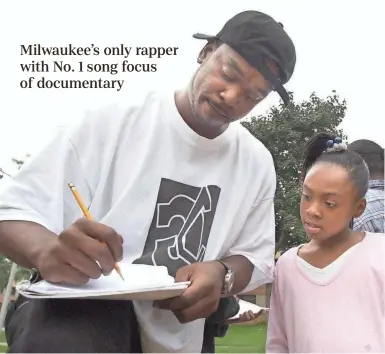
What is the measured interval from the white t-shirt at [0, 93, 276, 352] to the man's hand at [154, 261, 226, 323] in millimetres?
71

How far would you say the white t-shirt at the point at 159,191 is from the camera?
3.67 feet

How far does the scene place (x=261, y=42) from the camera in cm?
124

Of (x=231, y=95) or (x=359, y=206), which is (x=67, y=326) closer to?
(x=231, y=95)

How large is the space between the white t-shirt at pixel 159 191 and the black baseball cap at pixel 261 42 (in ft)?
0.62

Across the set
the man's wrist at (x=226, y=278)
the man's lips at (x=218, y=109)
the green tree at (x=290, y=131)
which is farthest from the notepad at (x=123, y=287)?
the green tree at (x=290, y=131)

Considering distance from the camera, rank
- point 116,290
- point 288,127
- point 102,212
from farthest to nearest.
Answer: point 288,127
point 102,212
point 116,290

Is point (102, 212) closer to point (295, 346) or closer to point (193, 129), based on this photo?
point (193, 129)

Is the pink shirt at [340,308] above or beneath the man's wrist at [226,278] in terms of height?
beneath

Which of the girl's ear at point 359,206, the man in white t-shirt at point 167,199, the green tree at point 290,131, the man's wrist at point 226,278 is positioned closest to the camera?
the man in white t-shirt at point 167,199

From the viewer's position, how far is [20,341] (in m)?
0.96

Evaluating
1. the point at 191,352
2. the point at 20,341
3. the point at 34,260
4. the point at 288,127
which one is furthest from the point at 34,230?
the point at 288,127

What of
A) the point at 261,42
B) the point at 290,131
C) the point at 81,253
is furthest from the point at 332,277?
the point at 290,131

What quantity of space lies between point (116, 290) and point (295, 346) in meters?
0.61

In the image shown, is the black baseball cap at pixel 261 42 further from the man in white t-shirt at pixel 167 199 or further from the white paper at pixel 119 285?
the white paper at pixel 119 285
